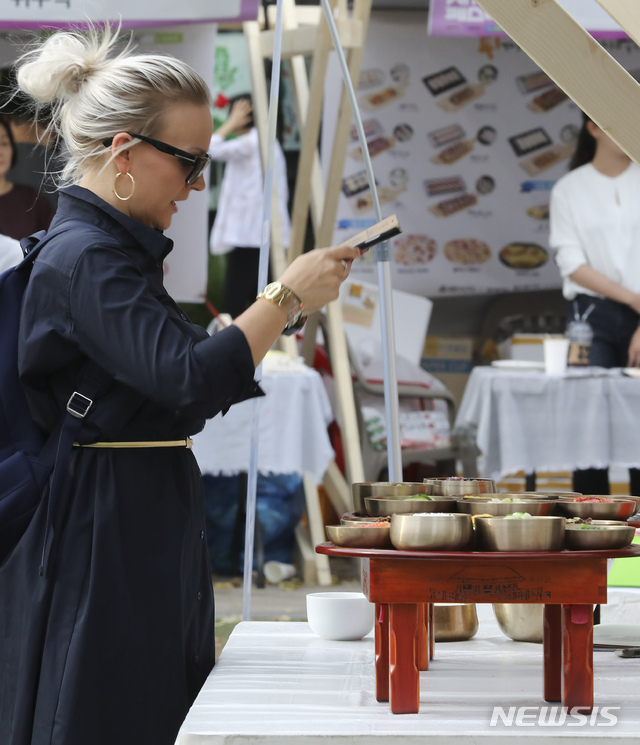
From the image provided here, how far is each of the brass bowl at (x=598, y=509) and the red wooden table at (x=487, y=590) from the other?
0.36 feet

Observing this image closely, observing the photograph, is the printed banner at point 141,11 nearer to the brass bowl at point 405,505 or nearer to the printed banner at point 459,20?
the printed banner at point 459,20

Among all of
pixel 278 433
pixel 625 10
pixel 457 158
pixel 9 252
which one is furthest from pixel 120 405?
pixel 457 158

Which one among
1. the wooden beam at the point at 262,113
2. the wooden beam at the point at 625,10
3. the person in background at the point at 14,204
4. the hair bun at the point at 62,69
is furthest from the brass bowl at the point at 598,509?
the person in background at the point at 14,204

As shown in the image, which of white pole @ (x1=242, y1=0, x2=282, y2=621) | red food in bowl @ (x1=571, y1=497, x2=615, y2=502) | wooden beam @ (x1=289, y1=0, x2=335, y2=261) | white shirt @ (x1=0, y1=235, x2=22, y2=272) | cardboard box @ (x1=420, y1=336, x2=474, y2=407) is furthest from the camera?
cardboard box @ (x1=420, y1=336, x2=474, y2=407)

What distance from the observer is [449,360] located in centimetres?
560

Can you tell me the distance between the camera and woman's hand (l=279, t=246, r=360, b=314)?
123cm

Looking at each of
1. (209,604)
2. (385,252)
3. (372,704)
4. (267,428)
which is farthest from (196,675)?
(267,428)

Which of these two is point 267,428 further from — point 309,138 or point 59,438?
point 59,438

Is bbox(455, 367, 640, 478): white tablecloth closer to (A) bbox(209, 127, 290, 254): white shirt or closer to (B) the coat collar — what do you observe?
(A) bbox(209, 127, 290, 254): white shirt

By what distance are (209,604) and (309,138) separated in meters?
2.68

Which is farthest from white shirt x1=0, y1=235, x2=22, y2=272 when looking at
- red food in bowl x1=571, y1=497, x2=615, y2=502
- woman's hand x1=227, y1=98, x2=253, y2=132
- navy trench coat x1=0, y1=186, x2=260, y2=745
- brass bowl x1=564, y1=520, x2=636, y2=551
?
woman's hand x1=227, y1=98, x2=253, y2=132

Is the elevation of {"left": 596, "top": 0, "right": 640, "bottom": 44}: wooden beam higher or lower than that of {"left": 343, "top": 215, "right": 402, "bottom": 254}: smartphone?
higher

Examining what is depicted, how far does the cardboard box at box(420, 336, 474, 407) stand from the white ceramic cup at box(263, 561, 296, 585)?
1.75m

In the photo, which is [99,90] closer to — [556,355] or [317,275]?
[317,275]
